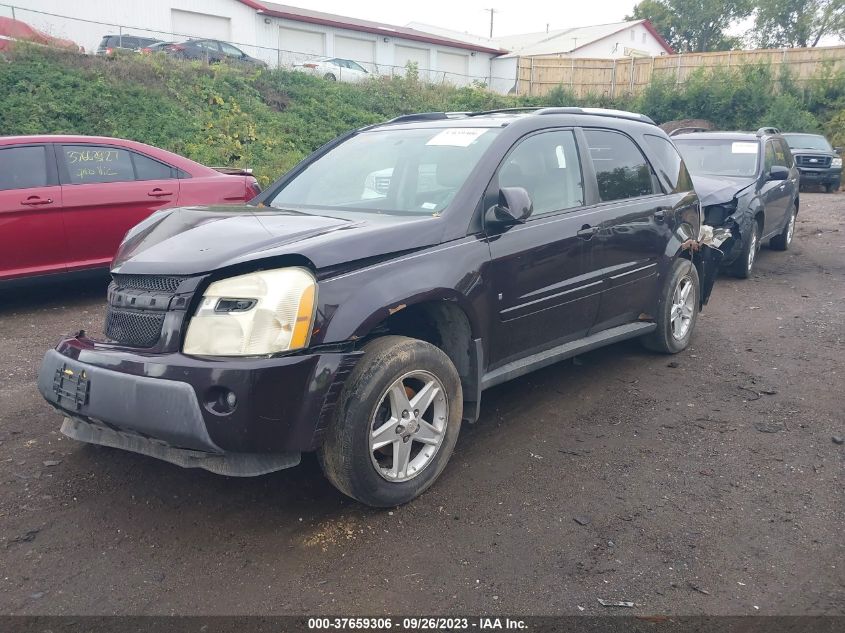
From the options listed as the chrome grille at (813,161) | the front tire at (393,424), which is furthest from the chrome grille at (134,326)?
the chrome grille at (813,161)

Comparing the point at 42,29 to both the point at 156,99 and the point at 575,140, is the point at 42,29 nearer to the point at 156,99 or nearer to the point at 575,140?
the point at 156,99

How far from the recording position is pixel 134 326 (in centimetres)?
309

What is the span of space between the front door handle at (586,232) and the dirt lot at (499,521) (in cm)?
111

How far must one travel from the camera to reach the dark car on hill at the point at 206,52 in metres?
20.5

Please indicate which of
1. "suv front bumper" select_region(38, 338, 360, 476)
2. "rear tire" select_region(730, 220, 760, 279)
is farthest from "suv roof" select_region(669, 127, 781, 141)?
"suv front bumper" select_region(38, 338, 360, 476)

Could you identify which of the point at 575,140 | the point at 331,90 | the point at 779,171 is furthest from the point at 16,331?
the point at 331,90

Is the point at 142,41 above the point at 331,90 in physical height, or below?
above

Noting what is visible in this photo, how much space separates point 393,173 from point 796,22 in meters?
60.3

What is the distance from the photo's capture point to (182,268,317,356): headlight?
2840 millimetres

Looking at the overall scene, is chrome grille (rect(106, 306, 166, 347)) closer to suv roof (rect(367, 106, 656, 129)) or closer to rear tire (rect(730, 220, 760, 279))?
suv roof (rect(367, 106, 656, 129))

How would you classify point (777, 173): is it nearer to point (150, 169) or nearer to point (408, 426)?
point (150, 169)

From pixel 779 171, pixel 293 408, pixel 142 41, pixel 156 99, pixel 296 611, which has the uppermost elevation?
pixel 142 41

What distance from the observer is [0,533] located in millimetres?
3008

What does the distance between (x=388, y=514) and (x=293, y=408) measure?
0.76 metres
